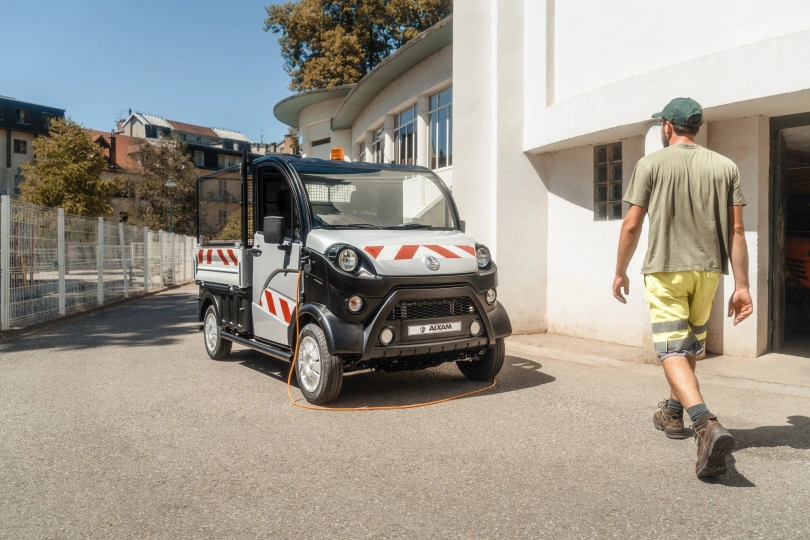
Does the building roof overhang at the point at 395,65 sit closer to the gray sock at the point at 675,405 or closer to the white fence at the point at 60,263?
the white fence at the point at 60,263

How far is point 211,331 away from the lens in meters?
8.84

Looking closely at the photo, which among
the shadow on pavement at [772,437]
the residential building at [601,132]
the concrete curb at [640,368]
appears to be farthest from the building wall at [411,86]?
the shadow on pavement at [772,437]

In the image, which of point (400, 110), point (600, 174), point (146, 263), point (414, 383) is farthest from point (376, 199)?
point (146, 263)

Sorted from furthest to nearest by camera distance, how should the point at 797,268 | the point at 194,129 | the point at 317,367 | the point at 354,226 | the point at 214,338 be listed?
the point at 194,129 → the point at 797,268 → the point at 214,338 → the point at 354,226 → the point at 317,367

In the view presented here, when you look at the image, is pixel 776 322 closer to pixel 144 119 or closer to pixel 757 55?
Result: pixel 757 55

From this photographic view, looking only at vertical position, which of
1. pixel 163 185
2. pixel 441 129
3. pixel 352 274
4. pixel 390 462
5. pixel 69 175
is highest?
pixel 163 185

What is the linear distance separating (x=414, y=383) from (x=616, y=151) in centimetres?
485

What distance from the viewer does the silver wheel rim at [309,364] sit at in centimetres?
595

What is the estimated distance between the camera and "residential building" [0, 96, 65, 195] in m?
57.0

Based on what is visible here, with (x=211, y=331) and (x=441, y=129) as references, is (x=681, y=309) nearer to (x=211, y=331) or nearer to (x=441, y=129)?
(x=211, y=331)

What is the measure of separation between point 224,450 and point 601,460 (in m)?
2.48

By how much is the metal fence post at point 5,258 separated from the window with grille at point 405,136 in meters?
9.39

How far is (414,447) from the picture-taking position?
4.69 metres

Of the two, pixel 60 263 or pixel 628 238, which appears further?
pixel 60 263
